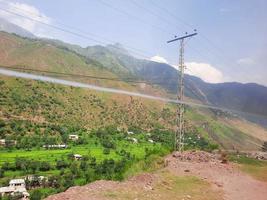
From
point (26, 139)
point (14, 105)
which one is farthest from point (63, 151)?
point (14, 105)

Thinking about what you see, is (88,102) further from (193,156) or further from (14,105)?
(193,156)

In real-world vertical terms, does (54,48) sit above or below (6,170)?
above

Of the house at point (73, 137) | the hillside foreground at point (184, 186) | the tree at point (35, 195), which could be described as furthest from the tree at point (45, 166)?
the hillside foreground at point (184, 186)

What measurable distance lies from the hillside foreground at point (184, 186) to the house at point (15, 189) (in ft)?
101

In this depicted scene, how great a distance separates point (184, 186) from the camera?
13.3 metres

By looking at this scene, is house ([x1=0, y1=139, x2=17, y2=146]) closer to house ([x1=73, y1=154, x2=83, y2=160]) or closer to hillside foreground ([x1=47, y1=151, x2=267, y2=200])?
house ([x1=73, y1=154, x2=83, y2=160])

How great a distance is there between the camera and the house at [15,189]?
42.9 meters

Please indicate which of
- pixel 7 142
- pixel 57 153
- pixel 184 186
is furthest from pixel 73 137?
pixel 184 186

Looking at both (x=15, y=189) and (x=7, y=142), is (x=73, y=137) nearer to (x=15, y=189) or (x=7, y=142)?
(x=7, y=142)

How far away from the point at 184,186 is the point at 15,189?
120 feet

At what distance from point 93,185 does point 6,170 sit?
4908cm

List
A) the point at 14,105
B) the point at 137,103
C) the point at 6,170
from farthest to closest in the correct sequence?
1. the point at 137,103
2. the point at 14,105
3. the point at 6,170

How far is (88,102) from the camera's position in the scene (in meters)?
116

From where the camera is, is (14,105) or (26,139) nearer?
(26,139)
